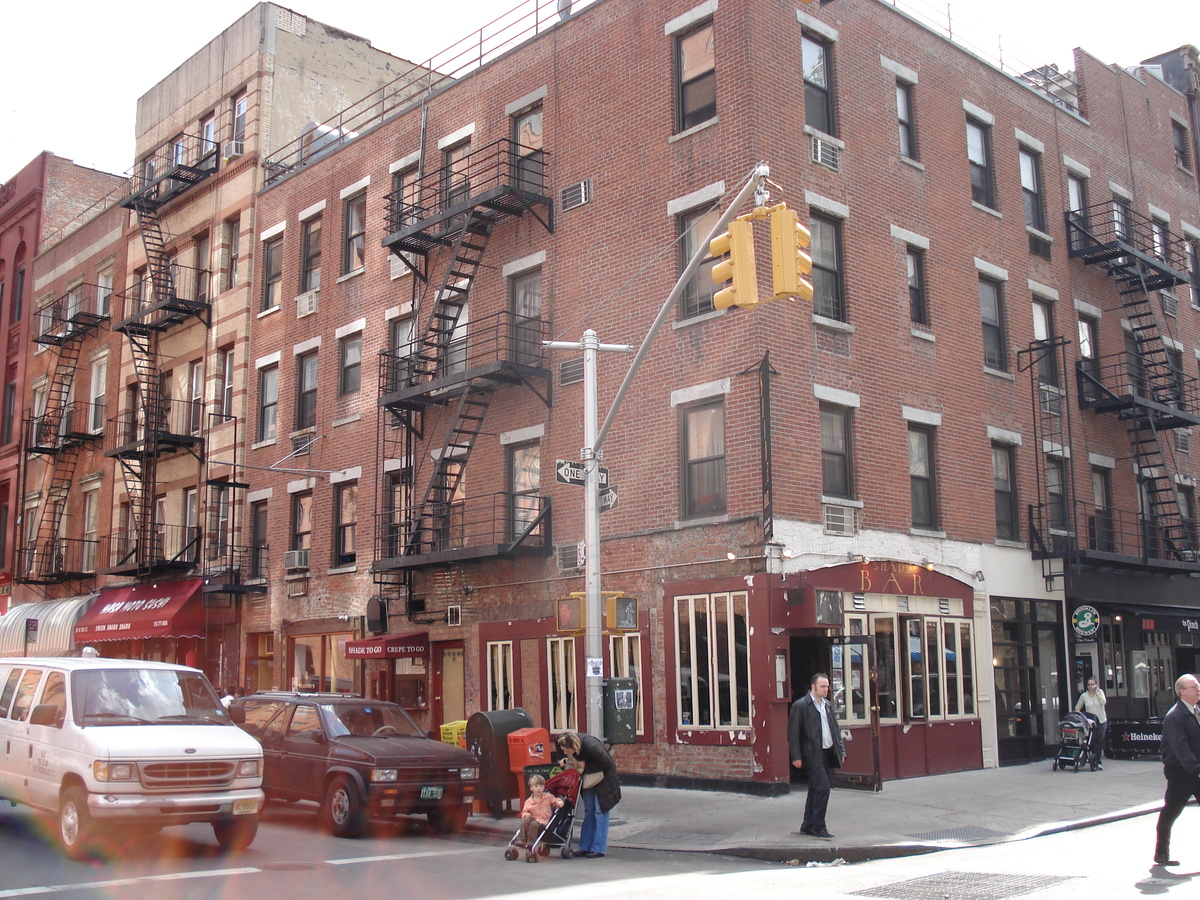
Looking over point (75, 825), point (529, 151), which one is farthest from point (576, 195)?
point (75, 825)

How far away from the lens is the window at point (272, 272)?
2925 centimetres

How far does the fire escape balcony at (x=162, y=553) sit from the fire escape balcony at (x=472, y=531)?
8.21 metres

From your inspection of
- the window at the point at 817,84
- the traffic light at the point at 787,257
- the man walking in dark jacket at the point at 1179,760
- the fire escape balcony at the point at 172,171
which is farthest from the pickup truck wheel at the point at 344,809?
the fire escape balcony at the point at 172,171

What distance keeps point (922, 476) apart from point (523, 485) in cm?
739

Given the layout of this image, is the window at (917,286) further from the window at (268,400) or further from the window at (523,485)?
the window at (268,400)

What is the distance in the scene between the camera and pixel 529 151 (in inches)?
904

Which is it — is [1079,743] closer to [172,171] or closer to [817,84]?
[817,84]

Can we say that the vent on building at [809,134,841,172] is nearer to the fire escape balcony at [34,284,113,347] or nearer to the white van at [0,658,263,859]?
the white van at [0,658,263,859]

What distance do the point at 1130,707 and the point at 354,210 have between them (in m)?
20.7

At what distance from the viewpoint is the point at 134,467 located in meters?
33.0

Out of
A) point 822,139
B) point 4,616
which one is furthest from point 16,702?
point 4,616

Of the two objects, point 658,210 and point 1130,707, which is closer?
point 658,210

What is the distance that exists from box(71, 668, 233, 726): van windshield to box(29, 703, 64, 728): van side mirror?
0.21 m

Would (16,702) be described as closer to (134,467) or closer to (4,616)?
(134,467)
